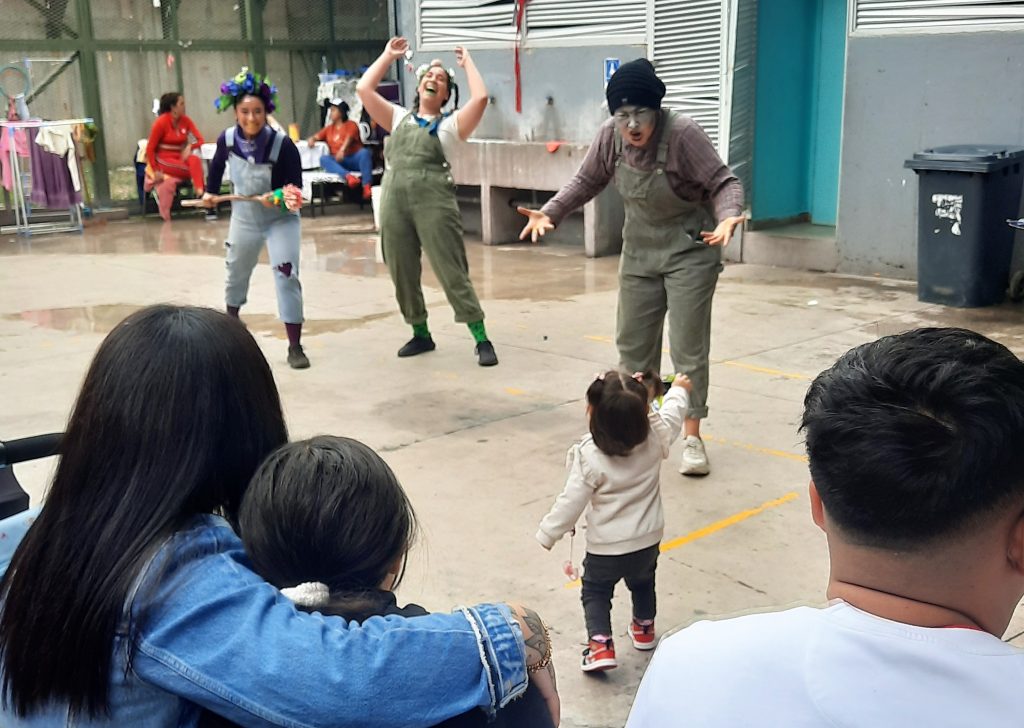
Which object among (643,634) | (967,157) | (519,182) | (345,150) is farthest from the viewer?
(345,150)

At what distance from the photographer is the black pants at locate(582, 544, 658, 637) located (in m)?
3.26

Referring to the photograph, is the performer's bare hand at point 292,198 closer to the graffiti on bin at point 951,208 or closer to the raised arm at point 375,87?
the raised arm at point 375,87

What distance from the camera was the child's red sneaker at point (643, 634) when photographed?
11.1 ft

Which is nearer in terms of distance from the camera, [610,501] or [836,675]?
[836,675]

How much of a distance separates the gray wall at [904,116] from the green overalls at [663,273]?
4.53 meters

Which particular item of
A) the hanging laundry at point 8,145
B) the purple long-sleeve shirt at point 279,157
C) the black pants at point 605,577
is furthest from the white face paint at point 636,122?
the hanging laundry at point 8,145

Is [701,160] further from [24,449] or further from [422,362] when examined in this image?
[24,449]

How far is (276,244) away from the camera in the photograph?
6766mm

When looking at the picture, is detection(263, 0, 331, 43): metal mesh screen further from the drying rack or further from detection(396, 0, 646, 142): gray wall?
detection(396, 0, 646, 142): gray wall

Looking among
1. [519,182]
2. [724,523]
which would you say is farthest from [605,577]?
[519,182]

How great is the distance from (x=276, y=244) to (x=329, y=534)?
17.9 ft

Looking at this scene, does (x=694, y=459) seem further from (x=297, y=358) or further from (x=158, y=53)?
(x=158, y=53)

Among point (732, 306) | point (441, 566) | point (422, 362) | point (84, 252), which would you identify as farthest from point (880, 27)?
point (84, 252)

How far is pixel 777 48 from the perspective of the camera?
398 inches
